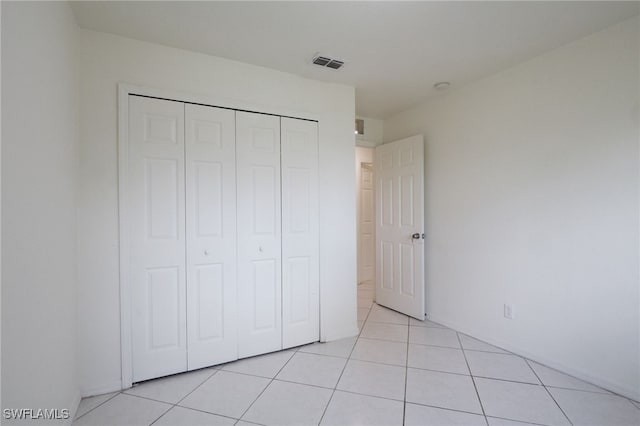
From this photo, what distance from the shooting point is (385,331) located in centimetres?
313

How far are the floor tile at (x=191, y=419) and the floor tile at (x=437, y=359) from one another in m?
1.45

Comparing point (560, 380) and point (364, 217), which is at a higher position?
point (364, 217)

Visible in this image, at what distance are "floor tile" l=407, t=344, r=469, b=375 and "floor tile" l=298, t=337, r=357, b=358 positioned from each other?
1.76ft

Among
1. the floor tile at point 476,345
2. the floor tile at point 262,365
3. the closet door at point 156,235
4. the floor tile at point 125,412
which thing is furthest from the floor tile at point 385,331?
the floor tile at point 125,412

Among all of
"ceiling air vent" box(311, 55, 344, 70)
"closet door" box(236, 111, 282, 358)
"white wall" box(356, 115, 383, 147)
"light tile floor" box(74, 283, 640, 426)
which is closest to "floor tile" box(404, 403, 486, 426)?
"light tile floor" box(74, 283, 640, 426)

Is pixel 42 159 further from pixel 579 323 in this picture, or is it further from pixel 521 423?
pixel 579 323

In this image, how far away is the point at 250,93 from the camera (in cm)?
255

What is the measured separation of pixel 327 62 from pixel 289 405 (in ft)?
8.43

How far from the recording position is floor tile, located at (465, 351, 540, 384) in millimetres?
2219

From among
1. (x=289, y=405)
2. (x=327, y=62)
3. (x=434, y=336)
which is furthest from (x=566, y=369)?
(x=327, y=62)

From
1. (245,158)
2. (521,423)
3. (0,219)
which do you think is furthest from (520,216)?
(0,219)

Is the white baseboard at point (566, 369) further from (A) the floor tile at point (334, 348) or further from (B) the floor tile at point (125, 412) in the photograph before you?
(B) the floor tile at point (125, 412)

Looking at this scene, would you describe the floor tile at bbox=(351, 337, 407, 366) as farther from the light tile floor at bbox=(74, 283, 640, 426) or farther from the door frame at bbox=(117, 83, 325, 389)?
the door frame at bbox=(117, 83, 325, 389)

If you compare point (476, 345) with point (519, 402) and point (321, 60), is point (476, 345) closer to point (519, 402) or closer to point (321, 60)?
point (519, 402)
